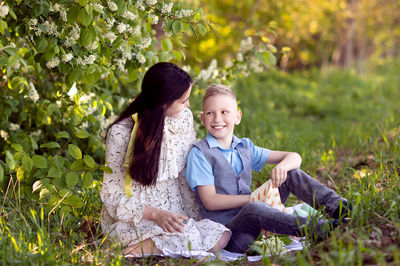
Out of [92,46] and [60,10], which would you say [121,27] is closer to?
[92,46]

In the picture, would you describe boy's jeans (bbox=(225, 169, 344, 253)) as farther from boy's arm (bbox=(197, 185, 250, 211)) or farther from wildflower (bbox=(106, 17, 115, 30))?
wildflower (bbox=(106, 17, 115, 30))

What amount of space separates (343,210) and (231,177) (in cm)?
70

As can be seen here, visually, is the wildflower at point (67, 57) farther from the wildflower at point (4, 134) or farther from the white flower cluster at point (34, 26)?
the wildflower at point (4, 134)

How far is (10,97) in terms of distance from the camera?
4.23 metres

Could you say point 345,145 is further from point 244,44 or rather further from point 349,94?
point 349,94

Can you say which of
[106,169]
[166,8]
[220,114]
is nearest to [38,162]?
[106,169]

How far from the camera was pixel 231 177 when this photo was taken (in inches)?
124

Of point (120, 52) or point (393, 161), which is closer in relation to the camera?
point (120, 52)

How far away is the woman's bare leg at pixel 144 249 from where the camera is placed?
9.68 feet

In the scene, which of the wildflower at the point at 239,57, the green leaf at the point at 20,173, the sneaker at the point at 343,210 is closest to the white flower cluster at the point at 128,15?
the green leaf at the point at 20,173

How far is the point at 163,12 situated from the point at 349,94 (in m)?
7.50

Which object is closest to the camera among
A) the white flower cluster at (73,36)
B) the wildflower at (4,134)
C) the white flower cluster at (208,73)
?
the white flower cluster at (73,36)

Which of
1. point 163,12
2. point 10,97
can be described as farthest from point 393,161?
point 10,97

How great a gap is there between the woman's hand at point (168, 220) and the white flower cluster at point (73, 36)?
1.19 m
